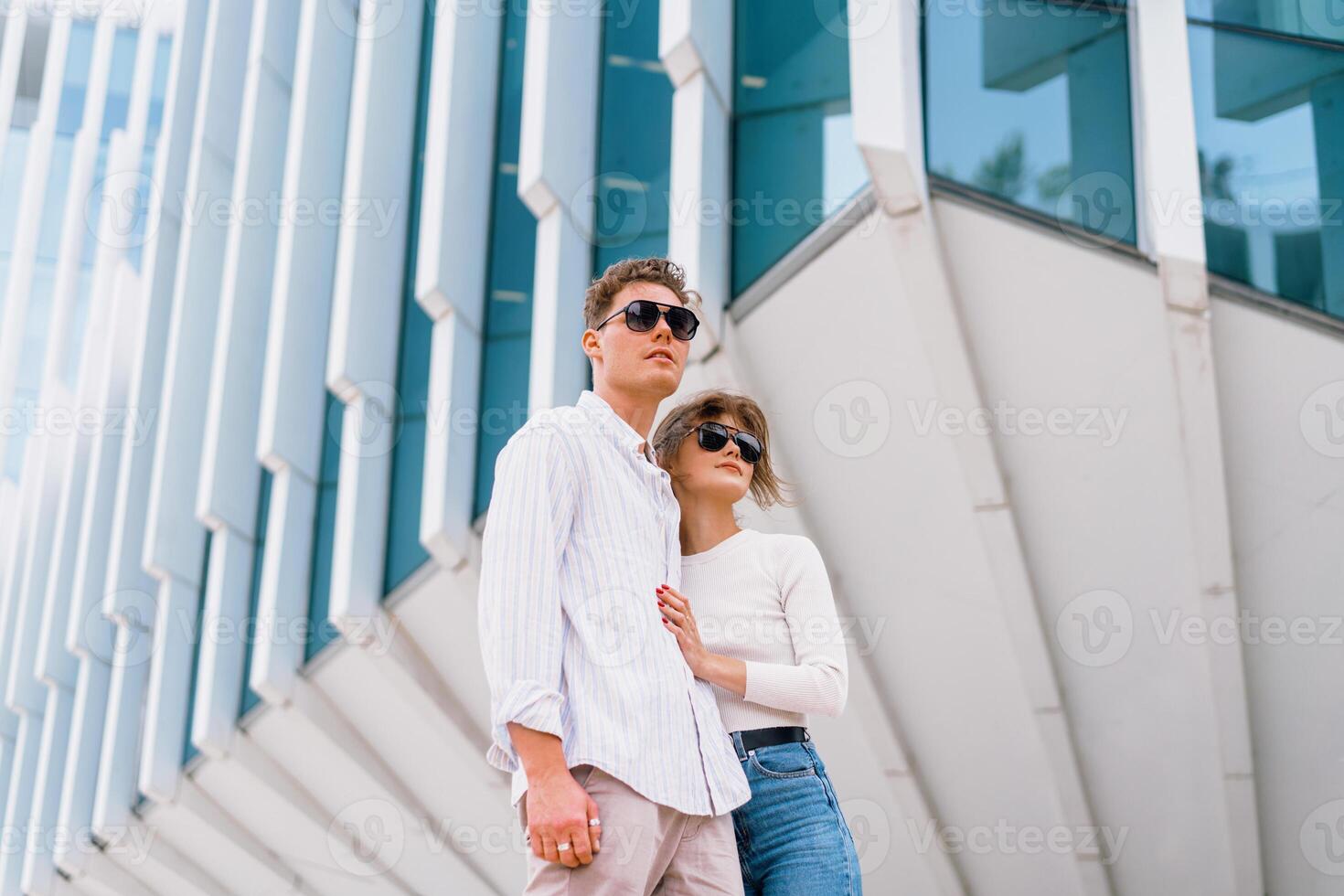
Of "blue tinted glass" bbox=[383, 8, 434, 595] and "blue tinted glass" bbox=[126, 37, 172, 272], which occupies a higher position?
"blue tinted glass" bbox=[126, 37, 172, 272]

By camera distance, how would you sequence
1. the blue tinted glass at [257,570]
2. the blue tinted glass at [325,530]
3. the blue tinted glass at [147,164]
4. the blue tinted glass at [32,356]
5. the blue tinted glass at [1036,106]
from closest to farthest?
1. the blue tinted glass at [1036,106]
2. the blue tinted glass at [325,530]
3. the blue tinted glass at [257,570]
4. the blue tinted glass at [147,164]
5. the blue tinted glass at [32,356]

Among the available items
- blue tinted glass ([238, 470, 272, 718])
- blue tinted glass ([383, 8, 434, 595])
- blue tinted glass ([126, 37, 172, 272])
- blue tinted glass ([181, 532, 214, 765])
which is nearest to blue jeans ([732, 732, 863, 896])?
blue tinted glass ([383, 8, 434, 595])

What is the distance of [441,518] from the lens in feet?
32.0

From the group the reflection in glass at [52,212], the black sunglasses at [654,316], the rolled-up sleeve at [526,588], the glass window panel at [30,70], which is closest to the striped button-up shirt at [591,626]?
the rolled-up sleeve at [526,588]

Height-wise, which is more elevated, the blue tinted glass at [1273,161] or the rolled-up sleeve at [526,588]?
the blue tinted glass at [1273,161]

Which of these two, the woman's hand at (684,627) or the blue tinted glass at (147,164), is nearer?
the woman's hand at (684,627)

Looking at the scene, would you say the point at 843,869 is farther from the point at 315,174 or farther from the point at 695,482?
the point at 315,174

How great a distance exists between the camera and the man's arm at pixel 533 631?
2.41 metres

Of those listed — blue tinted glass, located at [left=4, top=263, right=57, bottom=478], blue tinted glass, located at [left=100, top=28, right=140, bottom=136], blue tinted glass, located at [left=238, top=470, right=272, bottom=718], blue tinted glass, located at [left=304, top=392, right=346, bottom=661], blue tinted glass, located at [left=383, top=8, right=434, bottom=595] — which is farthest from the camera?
blue tinted glass, located at [left=100, top=28, right=140, bottom=136]

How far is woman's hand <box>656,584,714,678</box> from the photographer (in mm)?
2826

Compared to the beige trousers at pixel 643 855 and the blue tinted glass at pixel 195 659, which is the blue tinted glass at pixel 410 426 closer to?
the blue tinted glass at pixel 195 659

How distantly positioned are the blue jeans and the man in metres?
0.18

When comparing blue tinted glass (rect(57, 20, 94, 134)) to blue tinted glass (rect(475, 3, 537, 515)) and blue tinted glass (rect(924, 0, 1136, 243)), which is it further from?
→ blue tinted glass (rect(924, 0, 1136, 243))

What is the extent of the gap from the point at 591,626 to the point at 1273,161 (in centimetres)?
618
